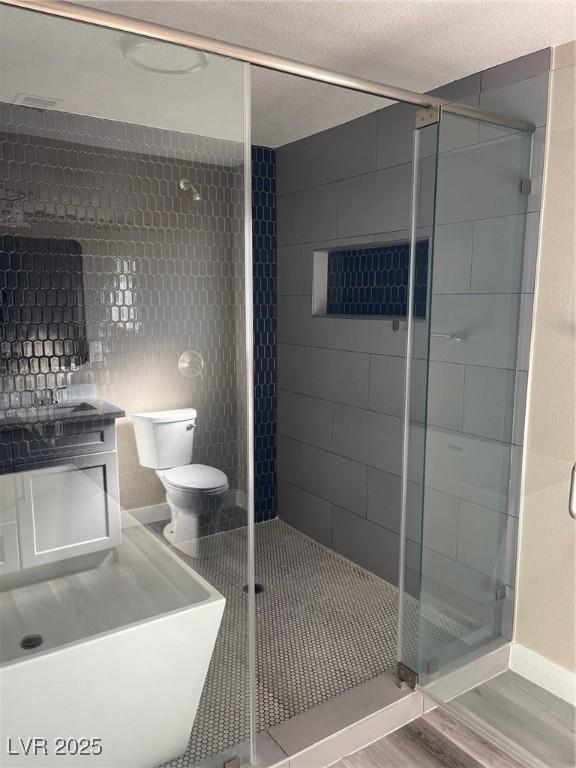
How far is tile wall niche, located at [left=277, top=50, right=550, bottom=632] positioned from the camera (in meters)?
2.32

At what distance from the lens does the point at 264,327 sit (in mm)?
3941

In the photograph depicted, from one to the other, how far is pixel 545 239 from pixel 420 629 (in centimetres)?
159

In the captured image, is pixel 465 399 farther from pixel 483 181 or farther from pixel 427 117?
pixel 427 117

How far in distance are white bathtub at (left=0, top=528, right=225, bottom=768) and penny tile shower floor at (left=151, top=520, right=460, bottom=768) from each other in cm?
6

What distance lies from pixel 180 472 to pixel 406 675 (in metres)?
1.36

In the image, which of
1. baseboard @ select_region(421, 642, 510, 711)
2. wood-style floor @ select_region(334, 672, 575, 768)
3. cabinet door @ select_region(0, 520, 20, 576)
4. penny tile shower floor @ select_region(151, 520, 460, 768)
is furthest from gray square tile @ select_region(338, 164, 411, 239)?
cabinet door @ select_region(0, 520, 20, 576)

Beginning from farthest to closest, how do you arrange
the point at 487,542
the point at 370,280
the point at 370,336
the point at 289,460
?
the point at 289,460 < the point at 370,280 < the point at 370,336 < the point at 487,542

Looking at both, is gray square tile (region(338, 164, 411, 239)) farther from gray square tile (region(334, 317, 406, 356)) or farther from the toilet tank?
the toilet tank

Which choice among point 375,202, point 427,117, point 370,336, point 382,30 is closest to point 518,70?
point 427,117

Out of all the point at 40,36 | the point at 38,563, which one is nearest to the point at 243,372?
the point at 38,563

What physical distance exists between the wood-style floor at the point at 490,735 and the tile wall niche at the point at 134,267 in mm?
1220

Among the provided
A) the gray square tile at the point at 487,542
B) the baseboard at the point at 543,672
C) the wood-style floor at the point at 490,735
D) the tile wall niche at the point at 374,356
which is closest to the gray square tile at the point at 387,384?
the tile wall niche at the point at 374,356

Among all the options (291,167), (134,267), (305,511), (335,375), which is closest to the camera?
(134,267)

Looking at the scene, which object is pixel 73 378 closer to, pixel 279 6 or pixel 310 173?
pixel 279 6
